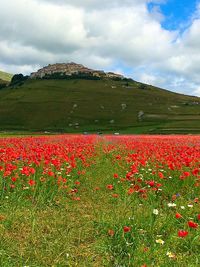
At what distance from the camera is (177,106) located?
17438cm

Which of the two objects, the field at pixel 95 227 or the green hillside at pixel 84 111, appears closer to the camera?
the field at pixel 95 227

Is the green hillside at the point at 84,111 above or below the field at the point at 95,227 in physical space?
above

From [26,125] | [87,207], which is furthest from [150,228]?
[26,125]

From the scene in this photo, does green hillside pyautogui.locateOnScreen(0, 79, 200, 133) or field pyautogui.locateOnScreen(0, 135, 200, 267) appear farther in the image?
green hillside pyautogui.locateOnScreen(0, 79, 200, 133)

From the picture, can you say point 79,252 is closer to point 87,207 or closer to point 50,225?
point 50,225

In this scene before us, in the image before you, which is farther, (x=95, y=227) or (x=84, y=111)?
(x=84, y=111)

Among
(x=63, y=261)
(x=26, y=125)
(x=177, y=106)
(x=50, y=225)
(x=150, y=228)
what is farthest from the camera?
(x=177, y=106)

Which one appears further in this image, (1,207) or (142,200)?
(142,200)

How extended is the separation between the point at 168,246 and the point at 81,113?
152 metres

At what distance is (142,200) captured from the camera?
10000 millimetres

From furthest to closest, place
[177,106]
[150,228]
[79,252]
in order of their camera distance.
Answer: [177,106]
[150,228]
[79,252]

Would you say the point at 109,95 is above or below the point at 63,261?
above

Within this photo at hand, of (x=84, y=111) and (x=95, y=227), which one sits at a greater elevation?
(x=84, y=111)

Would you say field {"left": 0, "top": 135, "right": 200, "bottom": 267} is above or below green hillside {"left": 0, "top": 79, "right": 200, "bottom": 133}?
below
